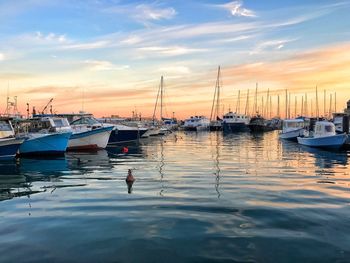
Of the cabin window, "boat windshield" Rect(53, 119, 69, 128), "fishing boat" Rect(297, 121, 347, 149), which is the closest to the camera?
"boat windshield" Rect(53, 119, 69, 128)

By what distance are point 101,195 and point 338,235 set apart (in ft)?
26.3

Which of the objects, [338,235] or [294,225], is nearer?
[338,235]

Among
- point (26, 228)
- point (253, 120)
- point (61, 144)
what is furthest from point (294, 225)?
point (253, 120)

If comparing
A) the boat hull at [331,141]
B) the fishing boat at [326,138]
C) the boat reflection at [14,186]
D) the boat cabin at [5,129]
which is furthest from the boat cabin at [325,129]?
the boat reflection at [14,186]

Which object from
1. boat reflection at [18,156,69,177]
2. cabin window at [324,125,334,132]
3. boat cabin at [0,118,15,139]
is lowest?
boat reflection at [18,156,69,177]

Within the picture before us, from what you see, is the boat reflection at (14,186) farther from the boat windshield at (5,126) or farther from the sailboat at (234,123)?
the sailboat at (234,123)

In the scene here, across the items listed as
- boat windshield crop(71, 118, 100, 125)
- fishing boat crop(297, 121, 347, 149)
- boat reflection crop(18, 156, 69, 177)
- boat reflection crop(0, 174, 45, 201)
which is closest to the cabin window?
fishing boat crop(297, 121, 347, 149)

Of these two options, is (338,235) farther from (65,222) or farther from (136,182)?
Answer: (136,182)

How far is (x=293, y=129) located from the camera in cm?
5862

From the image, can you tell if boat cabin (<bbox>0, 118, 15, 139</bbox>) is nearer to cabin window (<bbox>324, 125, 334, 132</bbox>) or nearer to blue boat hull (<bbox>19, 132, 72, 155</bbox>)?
blue boat hull (<bbox>19, 132, 72, 155</bbox>)

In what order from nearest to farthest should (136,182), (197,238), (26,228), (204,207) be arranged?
1. (197,238)
2. (26,228)
3. (204,207)
4. (136,182)

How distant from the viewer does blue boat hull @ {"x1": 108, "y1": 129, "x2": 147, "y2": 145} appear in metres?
50.9

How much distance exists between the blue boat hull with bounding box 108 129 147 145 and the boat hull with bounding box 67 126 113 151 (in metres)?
10.4

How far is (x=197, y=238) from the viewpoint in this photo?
8930mm
